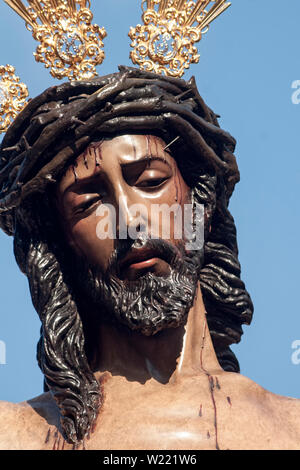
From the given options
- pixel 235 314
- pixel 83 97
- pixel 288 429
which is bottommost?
pixel 288 429

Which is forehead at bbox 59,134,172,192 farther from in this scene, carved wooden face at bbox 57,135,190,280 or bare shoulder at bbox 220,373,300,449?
bare shoulder at bbox 220,373,300,449

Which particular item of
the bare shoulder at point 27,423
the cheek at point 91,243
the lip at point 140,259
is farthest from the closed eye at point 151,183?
the bare shoulder at point 27,423

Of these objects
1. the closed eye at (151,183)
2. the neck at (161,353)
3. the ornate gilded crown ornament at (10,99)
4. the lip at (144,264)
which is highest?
the ornate gilded crown ornament at (10,99)

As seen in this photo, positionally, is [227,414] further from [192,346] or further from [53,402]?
[53,402]

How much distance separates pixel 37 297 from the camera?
1149cm

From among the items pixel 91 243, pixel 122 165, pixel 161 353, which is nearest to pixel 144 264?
pixel 91 243

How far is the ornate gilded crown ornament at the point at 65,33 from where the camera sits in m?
12.2

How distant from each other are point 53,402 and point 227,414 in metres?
1.65

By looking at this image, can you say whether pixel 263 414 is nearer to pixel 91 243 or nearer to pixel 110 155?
pixel 91 243

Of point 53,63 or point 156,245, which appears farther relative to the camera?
point 53,63

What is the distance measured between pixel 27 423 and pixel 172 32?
3.87 metres

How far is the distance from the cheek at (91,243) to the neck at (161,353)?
0.60m

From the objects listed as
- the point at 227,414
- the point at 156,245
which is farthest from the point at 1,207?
the point at 227,414

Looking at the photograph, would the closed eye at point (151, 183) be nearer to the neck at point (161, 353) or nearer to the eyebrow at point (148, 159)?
the eyebrow at point (148, 159)
